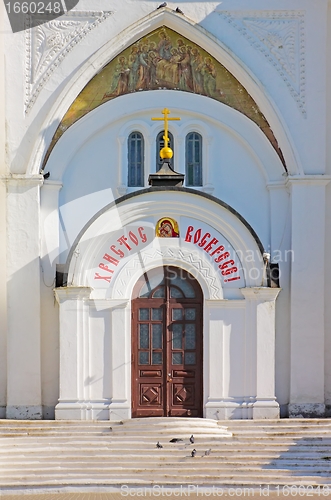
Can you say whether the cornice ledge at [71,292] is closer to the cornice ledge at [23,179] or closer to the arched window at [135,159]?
the cornice ledge at [23,179]

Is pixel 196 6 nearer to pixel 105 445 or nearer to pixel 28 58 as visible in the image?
pixel 28 58

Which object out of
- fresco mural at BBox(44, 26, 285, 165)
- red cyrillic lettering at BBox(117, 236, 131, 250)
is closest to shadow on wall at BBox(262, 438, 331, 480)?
red cyrillic lettering at BBox(117, 236, 131, 250)

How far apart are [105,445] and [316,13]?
9045 millimetres

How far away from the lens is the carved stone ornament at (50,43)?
63.7ft

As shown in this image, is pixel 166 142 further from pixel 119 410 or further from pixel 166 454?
pixel 166 454

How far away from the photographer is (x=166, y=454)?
57.6ft

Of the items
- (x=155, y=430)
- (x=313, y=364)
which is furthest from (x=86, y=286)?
(x=313, y=364)

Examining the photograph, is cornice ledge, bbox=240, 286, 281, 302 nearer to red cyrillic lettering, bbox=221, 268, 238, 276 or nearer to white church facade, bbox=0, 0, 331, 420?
white church facade, bbox=0, 0, 331, 420

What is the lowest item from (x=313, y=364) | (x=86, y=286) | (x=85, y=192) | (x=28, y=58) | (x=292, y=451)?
(x=292, y=451)

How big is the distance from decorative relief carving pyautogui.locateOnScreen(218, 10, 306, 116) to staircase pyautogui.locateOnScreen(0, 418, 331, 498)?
20.1 ft

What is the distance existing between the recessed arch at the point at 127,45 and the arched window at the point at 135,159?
4.63ft

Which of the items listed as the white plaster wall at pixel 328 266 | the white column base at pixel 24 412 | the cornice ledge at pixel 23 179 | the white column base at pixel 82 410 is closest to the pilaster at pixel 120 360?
the white column base at pixel 82 410

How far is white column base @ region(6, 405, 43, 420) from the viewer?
19.0 m

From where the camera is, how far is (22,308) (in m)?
19.1
